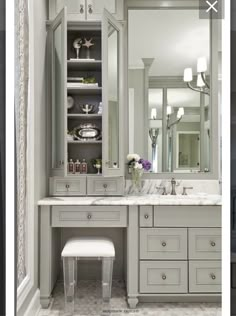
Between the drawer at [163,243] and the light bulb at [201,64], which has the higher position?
the light bulb at [201,64]

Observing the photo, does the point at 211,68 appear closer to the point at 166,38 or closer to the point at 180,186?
the point at 166,38

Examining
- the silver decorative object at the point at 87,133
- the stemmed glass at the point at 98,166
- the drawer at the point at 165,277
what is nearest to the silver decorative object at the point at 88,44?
the silver decorative object at the point at 87,133

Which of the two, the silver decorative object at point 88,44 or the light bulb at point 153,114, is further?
the light bulb at point 153,114

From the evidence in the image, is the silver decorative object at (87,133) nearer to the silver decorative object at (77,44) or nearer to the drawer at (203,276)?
the silver decorative object at (77,44)

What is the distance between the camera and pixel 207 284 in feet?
8.32

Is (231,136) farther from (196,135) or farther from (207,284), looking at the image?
(196,135)

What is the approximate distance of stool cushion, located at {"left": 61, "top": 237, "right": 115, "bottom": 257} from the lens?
7.60 ft

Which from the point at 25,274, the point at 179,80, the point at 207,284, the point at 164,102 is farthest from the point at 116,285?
the point at 179,80

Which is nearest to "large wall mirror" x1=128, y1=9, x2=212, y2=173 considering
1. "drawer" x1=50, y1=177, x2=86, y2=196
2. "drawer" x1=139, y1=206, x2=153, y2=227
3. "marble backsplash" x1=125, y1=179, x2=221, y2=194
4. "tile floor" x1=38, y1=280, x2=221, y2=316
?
"marble backsplash" x1=125, y1=179, x2=221, y2=194

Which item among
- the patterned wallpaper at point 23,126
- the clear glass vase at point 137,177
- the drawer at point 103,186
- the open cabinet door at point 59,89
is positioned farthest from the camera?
the clear glass vase at point 137,177

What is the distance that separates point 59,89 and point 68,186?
0.82 m

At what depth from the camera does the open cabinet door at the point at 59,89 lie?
276cm

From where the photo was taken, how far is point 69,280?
7.83 feet

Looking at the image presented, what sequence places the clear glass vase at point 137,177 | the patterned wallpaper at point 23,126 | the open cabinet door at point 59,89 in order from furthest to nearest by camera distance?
the clear glass vase at point 137,177, the open cabinet door at point 59,89, the patterned wallpaper at point 23,126
